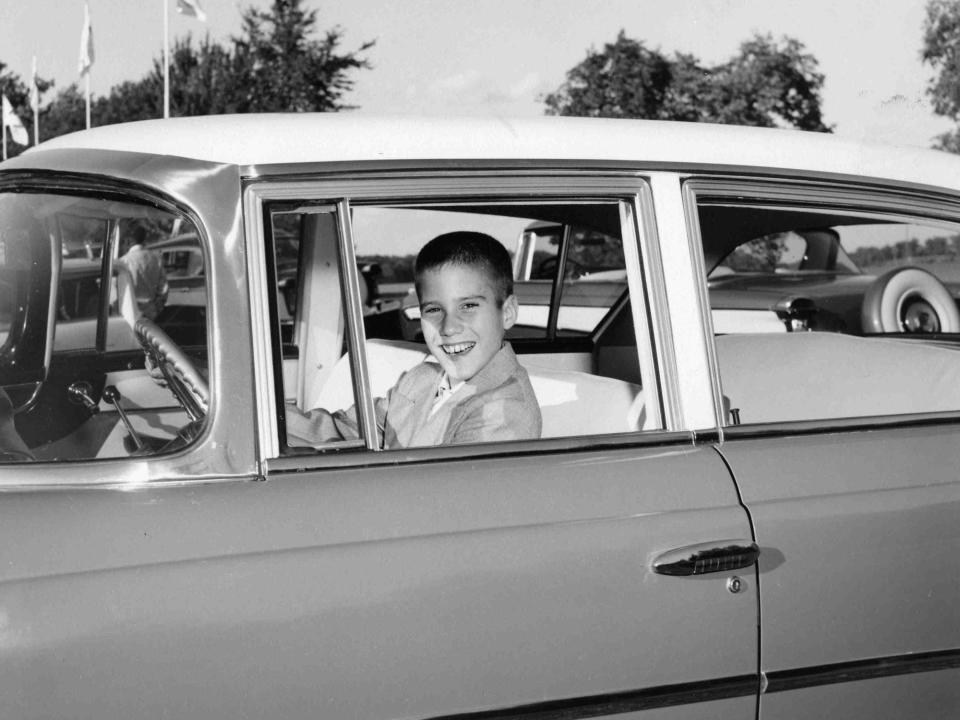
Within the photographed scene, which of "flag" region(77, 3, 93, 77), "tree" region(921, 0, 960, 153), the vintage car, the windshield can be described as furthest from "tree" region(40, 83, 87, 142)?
the vintage car

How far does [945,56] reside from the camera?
20.3 meters

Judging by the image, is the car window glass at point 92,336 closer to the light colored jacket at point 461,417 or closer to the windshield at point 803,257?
the light colored jacket at point 461,417

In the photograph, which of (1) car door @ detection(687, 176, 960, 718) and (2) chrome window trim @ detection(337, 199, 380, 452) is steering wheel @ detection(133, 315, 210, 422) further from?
(1) car door @ detection(687, 176, 960, 718)

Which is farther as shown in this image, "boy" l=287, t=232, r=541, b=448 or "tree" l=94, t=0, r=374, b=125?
"tree" l=94, t=0, r=374, b=125

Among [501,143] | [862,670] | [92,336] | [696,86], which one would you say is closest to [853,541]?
[862,670]

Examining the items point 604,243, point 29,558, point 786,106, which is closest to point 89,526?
point 29,558

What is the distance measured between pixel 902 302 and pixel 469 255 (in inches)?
227

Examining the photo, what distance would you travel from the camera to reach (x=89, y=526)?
1.79 m

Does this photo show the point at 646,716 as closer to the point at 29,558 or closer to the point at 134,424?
the point at 29,558

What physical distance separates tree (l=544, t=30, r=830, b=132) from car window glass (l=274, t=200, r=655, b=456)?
95.1ft

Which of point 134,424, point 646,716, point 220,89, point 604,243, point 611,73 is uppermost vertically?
point 220,89

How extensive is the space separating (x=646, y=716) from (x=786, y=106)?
33.0 metres

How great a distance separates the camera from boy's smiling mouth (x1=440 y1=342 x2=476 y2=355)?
2.57 m

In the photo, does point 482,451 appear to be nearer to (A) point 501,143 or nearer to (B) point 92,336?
(A) point 501,143
